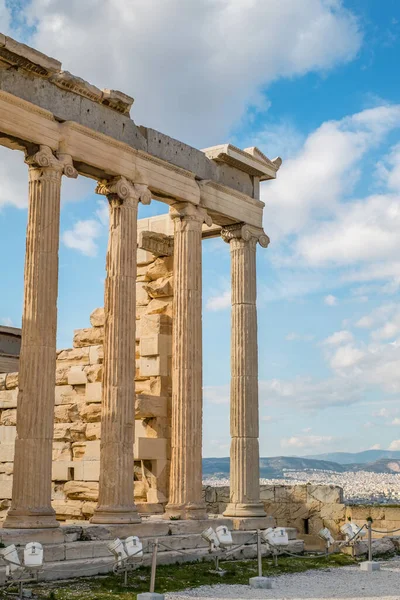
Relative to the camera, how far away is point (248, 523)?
21.4 meters

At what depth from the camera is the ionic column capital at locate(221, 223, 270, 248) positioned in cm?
2320

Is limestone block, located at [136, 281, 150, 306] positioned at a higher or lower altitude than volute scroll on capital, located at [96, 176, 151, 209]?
lower

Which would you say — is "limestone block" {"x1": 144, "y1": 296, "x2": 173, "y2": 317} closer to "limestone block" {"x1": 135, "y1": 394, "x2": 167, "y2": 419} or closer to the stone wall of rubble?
the stone wall of rubble

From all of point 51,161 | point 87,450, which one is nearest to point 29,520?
point 87,450

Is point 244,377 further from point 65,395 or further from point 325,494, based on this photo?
point 65,395

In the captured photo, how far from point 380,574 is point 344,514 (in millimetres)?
6262

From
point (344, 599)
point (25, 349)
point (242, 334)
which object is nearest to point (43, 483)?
point (25, 349)

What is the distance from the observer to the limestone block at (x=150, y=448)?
22484 mm

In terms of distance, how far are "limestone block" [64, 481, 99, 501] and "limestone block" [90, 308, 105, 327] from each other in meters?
4.12

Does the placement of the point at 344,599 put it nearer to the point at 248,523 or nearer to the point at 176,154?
the point at 248,523

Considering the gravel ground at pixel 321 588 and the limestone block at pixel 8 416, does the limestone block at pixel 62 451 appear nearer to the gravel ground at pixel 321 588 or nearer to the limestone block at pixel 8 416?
the limestone block at pixel 8 416

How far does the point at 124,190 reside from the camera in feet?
64.2

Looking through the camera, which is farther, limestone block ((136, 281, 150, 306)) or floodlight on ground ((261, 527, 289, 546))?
limestone block ((136, 281, 150, 306))

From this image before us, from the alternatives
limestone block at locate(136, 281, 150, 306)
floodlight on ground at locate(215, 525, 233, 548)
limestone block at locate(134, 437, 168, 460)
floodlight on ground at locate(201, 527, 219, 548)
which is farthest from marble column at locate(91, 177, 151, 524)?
limestone block at locate(136, 281, 150, 306)
